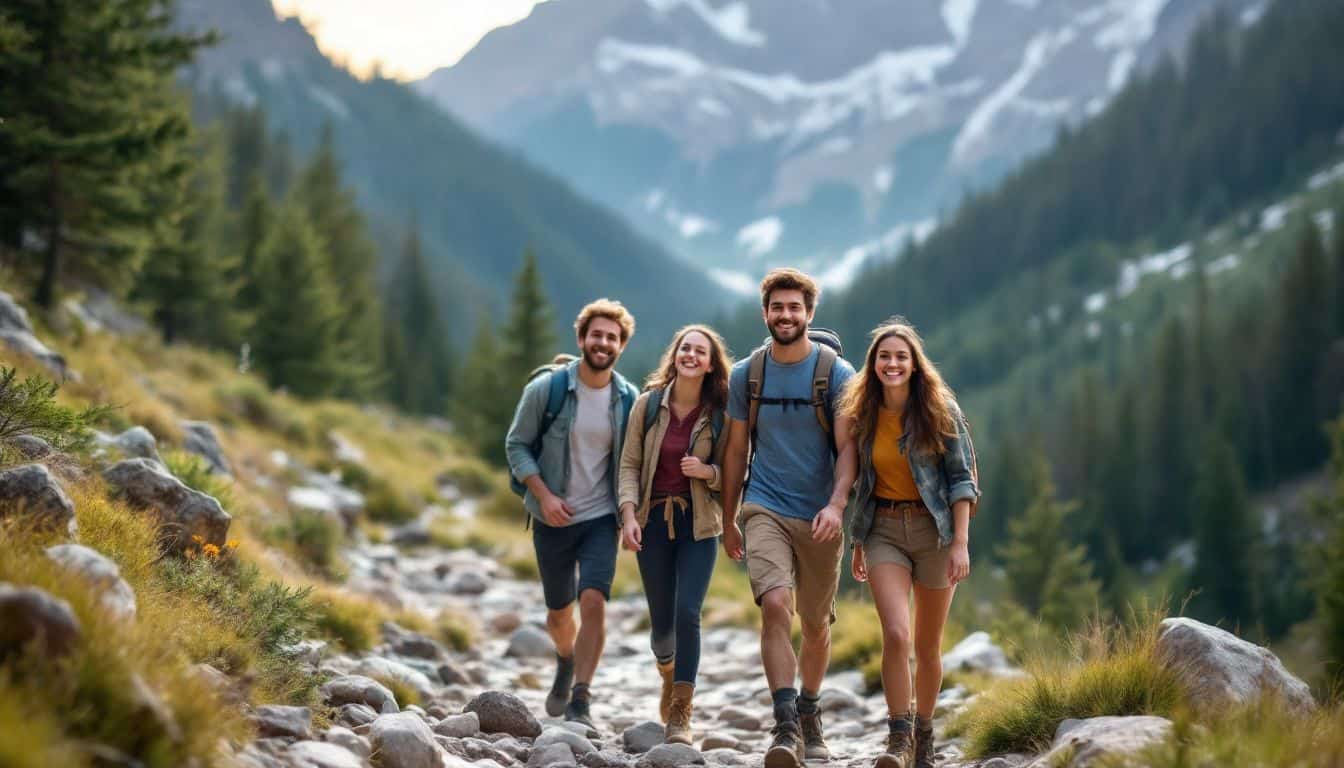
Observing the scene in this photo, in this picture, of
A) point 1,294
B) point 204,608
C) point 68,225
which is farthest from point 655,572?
point 68,225

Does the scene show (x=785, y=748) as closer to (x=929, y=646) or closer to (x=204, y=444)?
(x=929, y=646)

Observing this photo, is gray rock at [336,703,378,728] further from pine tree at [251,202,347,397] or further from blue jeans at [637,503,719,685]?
pine tree at [251,202,347,397]

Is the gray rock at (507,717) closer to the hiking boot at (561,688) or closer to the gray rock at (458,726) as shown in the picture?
the gray rock at (458,726)

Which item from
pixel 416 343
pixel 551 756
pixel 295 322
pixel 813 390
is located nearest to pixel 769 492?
pixel 813 390

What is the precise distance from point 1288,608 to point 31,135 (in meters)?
64.5

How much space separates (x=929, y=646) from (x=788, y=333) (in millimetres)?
2008

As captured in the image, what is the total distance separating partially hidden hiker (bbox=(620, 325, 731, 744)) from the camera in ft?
22.8

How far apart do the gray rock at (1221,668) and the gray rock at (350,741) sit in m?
4.07

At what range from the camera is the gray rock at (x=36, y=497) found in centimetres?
485

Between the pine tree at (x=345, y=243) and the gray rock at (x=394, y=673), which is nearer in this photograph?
the gray rock at (x=394, y=673)

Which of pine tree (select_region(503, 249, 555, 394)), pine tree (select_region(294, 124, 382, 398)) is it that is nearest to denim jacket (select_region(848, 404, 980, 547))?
pine tree (select_region(503, 249, 555, 394))

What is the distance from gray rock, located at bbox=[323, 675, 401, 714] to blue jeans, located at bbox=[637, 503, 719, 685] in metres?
1.79

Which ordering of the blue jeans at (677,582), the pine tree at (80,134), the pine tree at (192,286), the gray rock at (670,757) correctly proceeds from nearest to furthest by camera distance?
the gray rock at (670,757)
the blue jeans at (677,582)
the pine tree at (80,134)
the pine tree at (192,286)

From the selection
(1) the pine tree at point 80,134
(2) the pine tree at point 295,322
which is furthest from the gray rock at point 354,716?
(2) the pine tree at point 295,322
